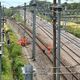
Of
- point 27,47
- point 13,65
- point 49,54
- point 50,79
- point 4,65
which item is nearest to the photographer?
point 50,79

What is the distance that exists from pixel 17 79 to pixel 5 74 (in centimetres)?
73

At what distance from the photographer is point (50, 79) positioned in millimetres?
17266

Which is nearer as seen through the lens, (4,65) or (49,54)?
(4,65)

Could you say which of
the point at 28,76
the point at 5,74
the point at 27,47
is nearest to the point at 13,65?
the point at 5,74

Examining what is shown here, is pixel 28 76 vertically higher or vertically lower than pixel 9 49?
higher

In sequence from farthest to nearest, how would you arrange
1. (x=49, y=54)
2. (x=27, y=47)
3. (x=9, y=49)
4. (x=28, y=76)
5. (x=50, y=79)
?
(x=27, y=47) < (x=9, y=49) < (x=49, y=54) < (x=50, y=79) < (x=28, y=76)

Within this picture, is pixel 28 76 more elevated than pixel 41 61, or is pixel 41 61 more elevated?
pixel 28 76

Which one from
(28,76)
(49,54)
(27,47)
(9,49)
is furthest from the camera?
(27,47)

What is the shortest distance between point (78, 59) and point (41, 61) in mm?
2547

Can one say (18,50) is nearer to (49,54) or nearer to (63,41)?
(49,54)

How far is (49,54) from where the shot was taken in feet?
80.1

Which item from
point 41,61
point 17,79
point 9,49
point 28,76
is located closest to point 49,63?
point 41,61

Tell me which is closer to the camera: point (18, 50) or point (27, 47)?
point (18, 50)

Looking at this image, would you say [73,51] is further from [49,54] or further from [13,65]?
[13,65]
